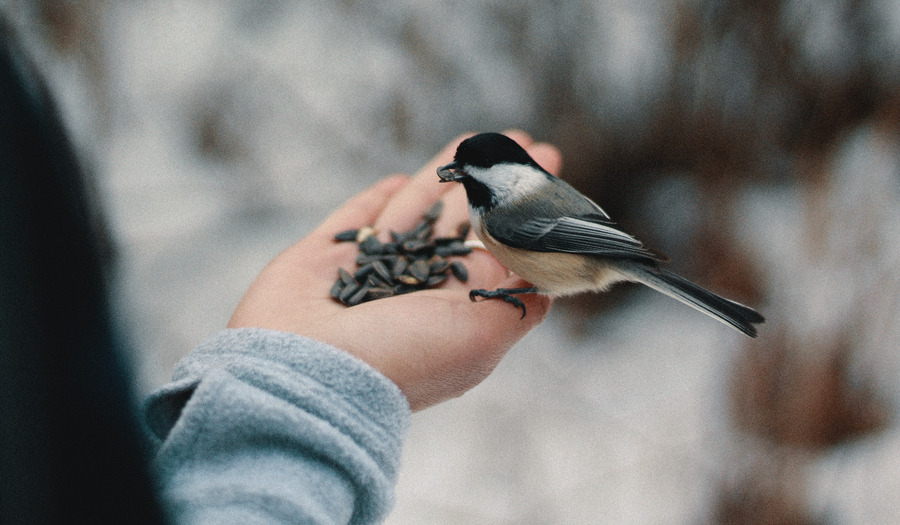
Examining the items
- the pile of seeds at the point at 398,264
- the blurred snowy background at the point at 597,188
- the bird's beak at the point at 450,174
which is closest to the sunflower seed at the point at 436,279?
the pile of seeds at the point at 398,264

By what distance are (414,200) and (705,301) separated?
2.41 ft

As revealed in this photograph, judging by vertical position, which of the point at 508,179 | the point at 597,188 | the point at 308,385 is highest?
the point at 508,179

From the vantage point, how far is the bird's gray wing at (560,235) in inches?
40.6

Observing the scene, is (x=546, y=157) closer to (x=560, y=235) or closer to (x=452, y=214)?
(x=452, y=214)

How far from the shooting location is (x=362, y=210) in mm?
1444

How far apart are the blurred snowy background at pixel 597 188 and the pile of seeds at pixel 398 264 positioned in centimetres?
52

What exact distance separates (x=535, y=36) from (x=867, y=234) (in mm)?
919

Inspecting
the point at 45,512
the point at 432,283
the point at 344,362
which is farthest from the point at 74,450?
the point at 432,283

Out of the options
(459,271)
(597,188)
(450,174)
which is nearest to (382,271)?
(459,271)

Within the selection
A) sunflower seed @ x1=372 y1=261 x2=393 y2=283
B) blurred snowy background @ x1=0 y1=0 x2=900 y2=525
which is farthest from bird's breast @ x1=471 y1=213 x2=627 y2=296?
blurred snowy background @ x1=0 y1=0 x2=900 y2=525

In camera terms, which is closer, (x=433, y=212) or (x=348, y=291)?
(x=348, y=291)

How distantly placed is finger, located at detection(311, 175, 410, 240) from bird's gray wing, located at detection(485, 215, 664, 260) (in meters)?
0.46

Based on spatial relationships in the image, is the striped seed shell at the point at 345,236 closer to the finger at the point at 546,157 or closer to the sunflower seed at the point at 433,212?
the sunflower seed at the point at 433,212

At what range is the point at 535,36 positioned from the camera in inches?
62.7
